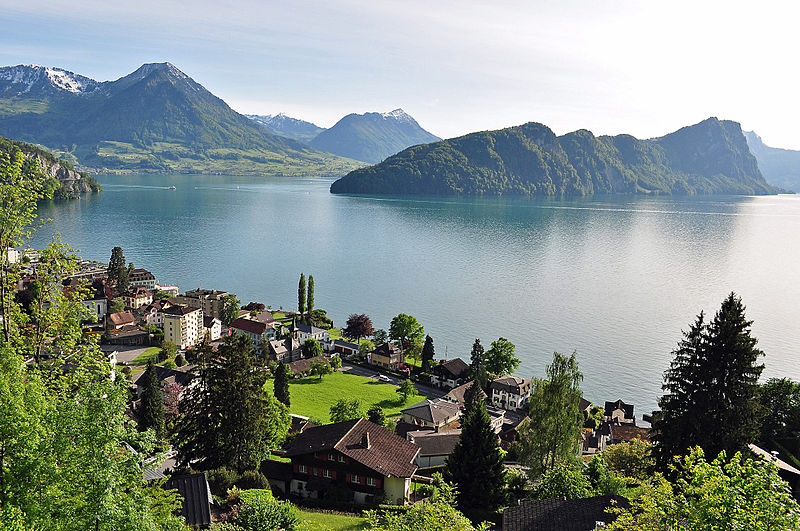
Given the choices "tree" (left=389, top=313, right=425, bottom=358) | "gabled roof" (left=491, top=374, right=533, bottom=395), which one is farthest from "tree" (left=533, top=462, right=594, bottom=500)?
"tree" (left=389, top=313, right=425, bottom=358)

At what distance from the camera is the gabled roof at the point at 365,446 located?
29375 mm

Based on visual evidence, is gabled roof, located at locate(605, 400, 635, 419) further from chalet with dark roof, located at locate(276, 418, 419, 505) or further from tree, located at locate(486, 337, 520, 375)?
chalet with dark roof, located at locate(276, 418, 419, 505)

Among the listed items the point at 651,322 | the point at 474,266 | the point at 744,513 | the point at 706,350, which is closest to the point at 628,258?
the point at 474,266

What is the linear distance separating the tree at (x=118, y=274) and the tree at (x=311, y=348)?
37662 millimetres

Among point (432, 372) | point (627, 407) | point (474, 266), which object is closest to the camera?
point (627, 407)

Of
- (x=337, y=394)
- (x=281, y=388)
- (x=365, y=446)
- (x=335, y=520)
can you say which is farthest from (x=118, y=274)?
(x=335, y=520)

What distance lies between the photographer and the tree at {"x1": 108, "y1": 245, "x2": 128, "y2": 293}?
3406 inches

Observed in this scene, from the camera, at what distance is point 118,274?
89062 mm

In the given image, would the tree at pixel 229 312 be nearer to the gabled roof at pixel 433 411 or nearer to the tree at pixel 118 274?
the tree at pixel 118 274

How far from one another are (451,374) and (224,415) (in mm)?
39831

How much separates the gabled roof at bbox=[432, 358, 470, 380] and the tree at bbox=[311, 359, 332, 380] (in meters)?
14.0

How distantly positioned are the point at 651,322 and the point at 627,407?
32.8m

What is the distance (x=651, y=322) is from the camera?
82.9 m

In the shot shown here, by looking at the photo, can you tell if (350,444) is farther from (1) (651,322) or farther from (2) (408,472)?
(1) (651,322)
